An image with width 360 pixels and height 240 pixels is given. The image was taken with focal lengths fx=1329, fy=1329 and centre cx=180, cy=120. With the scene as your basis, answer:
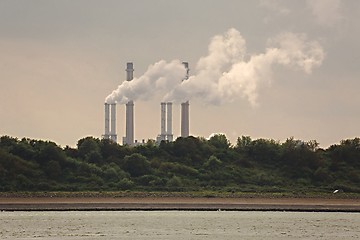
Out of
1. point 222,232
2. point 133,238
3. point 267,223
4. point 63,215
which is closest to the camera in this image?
point 133,238

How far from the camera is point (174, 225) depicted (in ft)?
551

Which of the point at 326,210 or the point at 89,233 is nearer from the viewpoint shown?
the point at 89,233

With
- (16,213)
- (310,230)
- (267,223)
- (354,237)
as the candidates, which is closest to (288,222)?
(267,223)

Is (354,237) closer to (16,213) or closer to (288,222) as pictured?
(288,222)

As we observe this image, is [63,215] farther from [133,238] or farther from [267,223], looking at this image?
[133,238]

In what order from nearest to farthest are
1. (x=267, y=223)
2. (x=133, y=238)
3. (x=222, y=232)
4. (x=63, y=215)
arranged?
(x=133, y=238) → (x=222, y=232) → (x=267, y=223) → (x=63, y=215)

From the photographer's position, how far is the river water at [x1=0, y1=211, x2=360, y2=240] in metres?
148

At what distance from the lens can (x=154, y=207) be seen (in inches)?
7751

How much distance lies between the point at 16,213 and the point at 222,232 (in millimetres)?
52256

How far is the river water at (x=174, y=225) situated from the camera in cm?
14788

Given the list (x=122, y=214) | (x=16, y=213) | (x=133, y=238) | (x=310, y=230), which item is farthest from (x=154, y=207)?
(x=133, y=238)

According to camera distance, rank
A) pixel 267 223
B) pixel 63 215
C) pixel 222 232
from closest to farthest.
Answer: pixel 222 232 → pixel 267 223 → pixel 63 215

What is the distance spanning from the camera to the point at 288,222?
177m

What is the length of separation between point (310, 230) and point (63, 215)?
44446 millimetres
